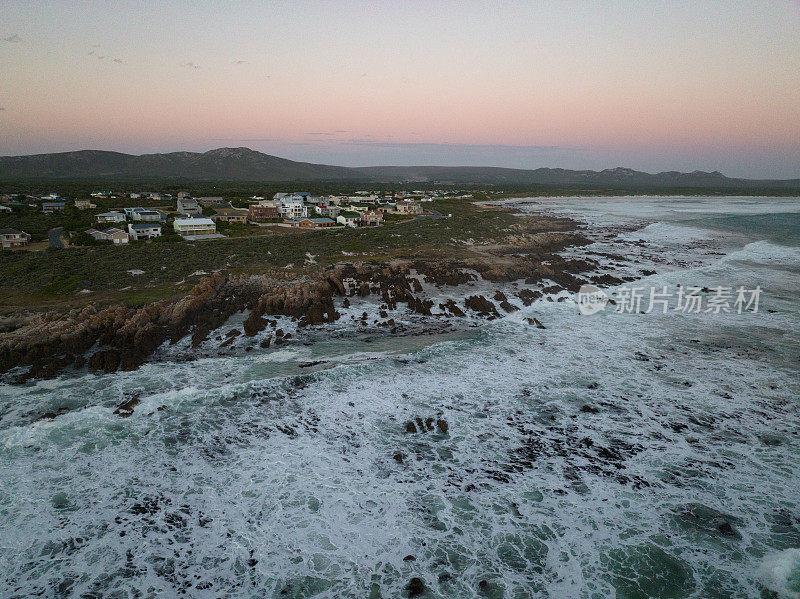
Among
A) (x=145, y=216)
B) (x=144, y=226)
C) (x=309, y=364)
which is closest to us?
(x=309, y=364)

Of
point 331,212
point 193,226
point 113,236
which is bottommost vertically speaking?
point 113,236

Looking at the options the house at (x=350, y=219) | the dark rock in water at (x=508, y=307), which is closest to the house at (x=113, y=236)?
the house at (x=350, y=219)

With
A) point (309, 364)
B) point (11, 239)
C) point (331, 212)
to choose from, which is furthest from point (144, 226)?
point (309, 364)

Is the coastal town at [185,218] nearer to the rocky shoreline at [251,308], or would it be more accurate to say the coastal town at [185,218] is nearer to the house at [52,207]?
the house at [52,207]

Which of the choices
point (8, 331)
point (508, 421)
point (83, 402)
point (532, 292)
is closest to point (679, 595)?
point (508, 421)
